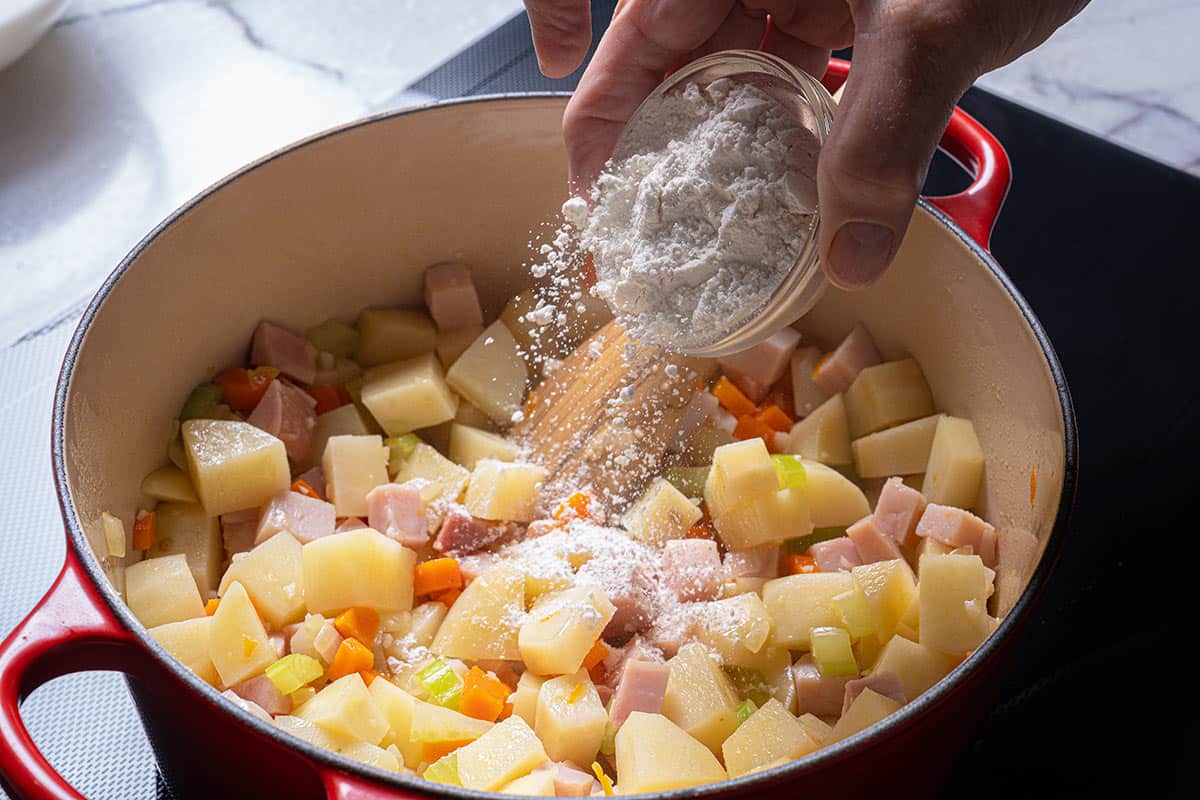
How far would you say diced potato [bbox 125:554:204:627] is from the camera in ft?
4.14

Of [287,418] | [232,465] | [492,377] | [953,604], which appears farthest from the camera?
[492,377]

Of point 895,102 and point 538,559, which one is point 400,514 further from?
point 895,102

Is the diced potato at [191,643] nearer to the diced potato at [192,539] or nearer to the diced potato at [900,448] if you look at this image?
the diced potato at [192,539]

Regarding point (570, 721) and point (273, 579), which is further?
point (273, 579)

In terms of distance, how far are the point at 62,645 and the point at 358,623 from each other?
446 millimetres

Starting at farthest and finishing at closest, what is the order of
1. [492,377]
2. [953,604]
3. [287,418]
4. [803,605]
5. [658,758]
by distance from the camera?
Answer: [492,377]
[287,418]
[803,605]
[953,604]
[658,758]

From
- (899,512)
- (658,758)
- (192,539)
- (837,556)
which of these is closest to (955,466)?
(899,512)

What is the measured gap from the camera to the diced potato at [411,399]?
5.18 feet

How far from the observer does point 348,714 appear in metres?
1.15

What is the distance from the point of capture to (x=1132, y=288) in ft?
5.34

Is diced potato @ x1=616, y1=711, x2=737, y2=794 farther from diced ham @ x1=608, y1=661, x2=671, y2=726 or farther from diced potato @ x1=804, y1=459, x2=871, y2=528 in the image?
diced potato @ x1=804, y1=459, x2=871, y2=528

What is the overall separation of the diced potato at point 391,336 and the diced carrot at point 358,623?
0.50 meters

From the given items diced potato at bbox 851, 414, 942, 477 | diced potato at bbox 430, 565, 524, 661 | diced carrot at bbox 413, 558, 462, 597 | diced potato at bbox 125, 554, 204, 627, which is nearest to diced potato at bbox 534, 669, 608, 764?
diced potato at bbox 430, 565, 524, 661

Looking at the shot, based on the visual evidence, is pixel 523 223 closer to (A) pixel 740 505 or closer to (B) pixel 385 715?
(A) pixel 740 505
